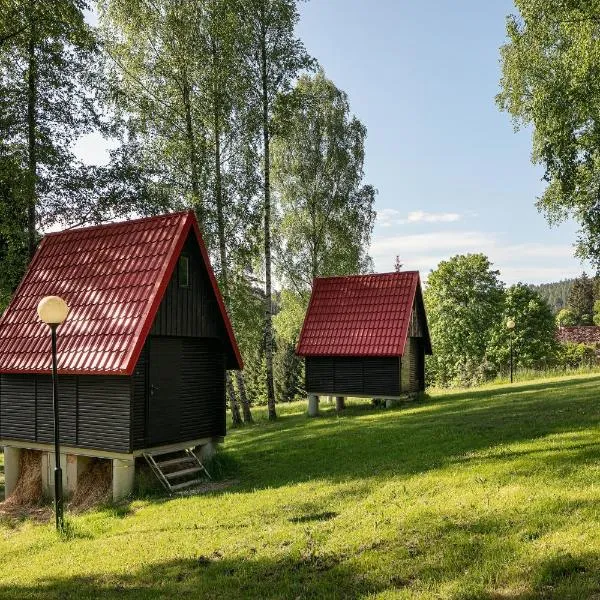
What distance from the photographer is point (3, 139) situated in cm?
1766

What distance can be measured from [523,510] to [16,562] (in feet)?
23.4

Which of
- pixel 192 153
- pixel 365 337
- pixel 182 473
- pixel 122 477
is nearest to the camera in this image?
pixel 122 477

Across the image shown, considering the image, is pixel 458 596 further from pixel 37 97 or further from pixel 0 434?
pixel 37 97

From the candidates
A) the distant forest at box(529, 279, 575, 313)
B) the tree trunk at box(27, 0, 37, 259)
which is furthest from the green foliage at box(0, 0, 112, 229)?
the distant forest at box(529, 279, 575, 313)

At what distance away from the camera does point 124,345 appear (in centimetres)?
1116

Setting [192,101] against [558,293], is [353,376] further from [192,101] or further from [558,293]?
[558,293]

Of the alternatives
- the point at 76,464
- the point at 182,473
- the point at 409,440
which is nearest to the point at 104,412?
the point at 76,464

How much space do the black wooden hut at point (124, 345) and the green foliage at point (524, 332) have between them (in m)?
35.9

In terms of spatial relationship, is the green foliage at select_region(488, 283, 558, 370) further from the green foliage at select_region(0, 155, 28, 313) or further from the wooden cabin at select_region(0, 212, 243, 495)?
the green foliage at select_region(0, 155, 28, 313)

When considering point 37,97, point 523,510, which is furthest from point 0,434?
point 523,510

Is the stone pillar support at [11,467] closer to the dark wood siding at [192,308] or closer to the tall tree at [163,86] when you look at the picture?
the dark wood siding at [192,308]

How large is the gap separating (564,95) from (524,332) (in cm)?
3307

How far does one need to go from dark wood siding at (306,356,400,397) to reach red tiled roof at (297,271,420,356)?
579 millimetres

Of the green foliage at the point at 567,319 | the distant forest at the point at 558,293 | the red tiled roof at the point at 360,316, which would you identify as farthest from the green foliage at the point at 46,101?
→ the distant forest at the point at 558,293
